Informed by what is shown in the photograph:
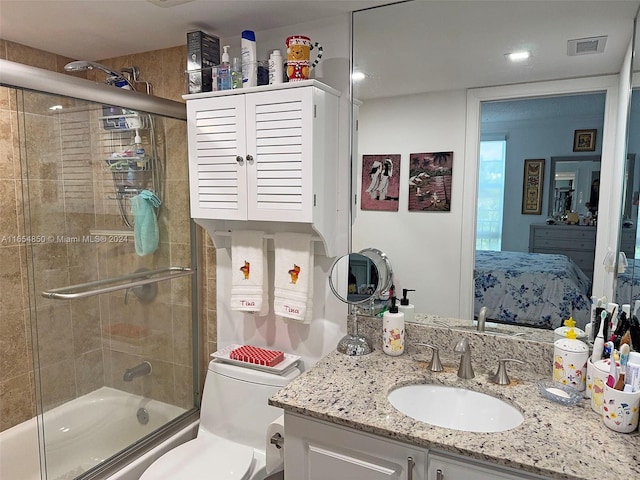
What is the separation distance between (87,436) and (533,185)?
210cm

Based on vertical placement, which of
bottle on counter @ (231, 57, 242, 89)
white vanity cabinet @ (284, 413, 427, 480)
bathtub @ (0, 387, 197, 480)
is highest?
bottle on counter @ (231, 57, 242, 89)

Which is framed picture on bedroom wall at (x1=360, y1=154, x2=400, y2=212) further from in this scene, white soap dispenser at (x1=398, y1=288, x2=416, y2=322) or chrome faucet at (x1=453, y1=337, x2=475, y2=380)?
chrome faucet at (x1=453, y1=337, x2=475, y2=380)

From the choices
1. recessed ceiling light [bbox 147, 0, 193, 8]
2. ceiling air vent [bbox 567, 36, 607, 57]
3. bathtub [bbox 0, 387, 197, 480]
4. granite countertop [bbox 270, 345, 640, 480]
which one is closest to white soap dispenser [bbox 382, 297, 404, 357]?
granite countertop [bbox 270, 345, 640, 480]

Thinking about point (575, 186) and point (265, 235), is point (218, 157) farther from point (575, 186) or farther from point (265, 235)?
point (575, 186)

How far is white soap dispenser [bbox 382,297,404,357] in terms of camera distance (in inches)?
66.3

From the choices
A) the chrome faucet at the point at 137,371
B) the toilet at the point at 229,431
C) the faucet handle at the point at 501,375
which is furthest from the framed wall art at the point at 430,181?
the chrome faucet at the point at 137,371

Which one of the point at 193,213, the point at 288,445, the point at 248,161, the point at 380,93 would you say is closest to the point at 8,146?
the point at 193,213

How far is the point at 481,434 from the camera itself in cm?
118

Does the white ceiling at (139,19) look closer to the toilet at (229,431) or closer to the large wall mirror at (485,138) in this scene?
the large wall mirror at (485,138)

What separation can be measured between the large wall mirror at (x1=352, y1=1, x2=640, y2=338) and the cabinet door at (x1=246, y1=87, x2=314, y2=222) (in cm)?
28

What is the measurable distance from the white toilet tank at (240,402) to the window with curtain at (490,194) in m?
1.01

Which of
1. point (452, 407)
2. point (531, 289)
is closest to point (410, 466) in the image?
point (452, 407)

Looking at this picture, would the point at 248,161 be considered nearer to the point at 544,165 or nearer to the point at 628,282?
the point at 544,165

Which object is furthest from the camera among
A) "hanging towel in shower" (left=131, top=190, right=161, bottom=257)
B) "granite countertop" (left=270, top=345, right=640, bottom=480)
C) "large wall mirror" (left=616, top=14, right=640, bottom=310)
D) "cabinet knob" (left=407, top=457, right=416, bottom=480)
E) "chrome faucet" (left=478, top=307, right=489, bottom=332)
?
"hanging towel in shower" (left=131, top=190, right=161, bottom=257)
